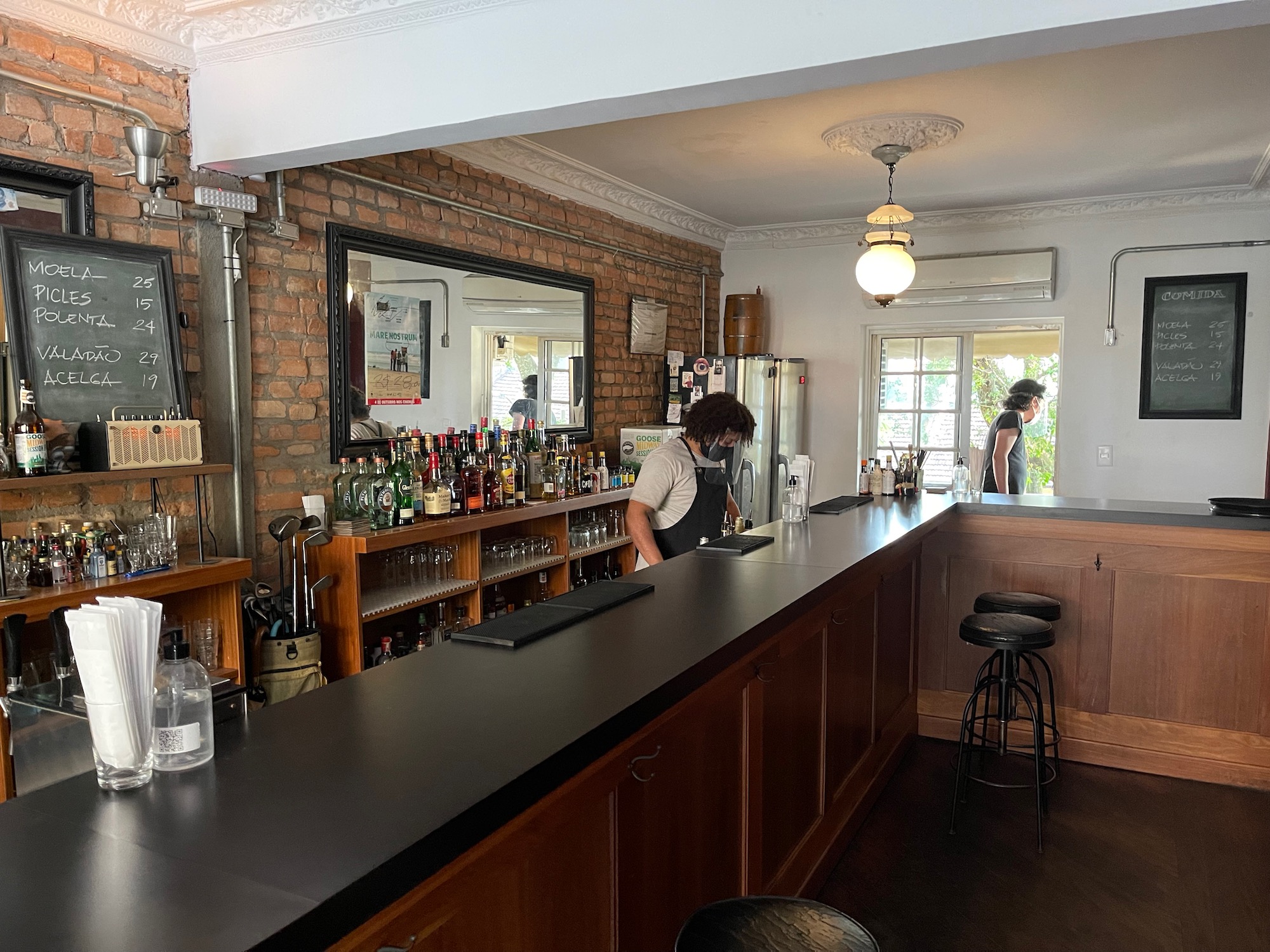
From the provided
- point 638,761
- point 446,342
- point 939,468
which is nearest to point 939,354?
point 939,468

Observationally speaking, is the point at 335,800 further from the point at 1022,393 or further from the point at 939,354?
the point at 939,354

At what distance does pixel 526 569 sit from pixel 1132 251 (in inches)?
177

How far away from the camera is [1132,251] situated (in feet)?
19.6

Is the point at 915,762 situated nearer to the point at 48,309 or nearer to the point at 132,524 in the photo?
the point at 132,524

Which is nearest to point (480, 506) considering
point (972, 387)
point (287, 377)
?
point (287, 377)

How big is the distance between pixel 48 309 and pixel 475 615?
208cm

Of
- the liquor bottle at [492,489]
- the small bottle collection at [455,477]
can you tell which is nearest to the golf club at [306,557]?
the small bottle collection at [455,477]

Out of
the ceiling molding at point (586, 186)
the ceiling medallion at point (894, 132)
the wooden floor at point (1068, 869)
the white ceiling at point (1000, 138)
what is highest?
the white ceiling at point (1000, 138)

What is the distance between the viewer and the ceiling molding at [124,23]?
274cm

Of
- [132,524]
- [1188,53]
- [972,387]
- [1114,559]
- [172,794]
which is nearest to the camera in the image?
[172,794]

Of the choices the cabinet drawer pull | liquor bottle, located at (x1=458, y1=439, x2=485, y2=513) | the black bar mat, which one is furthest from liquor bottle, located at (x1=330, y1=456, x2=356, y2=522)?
the cabinet drawer pull

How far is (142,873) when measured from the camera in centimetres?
101

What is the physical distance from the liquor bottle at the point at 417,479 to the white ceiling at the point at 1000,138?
5.71ft

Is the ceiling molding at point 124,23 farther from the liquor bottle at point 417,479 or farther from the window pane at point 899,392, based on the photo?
the window pane at point 899,392
